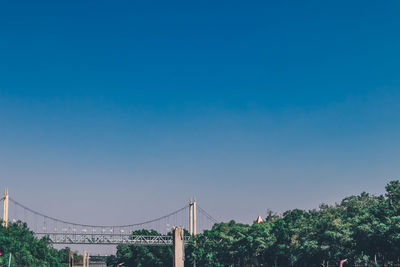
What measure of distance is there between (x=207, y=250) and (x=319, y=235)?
1401 inches

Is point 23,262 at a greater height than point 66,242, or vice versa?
point 66,242

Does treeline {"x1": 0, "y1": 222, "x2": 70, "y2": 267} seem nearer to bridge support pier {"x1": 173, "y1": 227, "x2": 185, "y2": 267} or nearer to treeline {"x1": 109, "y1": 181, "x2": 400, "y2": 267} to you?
treeline {"x1": 109, "y1": 181, "x2": 400, "y2": 267}

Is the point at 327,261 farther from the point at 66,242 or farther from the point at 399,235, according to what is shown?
the point at 66,242

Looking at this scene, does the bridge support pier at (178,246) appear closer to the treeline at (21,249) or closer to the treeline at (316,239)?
the treeline at (316,239)

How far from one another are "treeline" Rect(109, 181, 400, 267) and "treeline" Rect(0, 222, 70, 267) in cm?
2903

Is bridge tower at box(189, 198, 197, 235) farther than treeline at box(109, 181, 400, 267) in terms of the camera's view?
Yes

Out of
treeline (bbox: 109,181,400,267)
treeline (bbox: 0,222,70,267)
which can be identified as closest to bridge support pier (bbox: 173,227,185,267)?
treeline (bbox: 109,181,400,267)

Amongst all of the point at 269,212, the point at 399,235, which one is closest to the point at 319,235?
the point at 399,235

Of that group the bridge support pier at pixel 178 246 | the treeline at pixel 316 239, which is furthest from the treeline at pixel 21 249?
the bridge support pier at pixel 178 246

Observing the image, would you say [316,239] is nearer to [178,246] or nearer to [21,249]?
[178,246]

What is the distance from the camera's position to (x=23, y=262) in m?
80.9

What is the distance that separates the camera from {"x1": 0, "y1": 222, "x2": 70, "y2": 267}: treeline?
79.1m

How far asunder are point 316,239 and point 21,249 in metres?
46.5

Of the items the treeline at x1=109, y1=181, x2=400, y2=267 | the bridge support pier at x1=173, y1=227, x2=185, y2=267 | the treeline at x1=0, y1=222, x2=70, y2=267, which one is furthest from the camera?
the treeline at x1=0, y1=222, x2=70, y2=267
